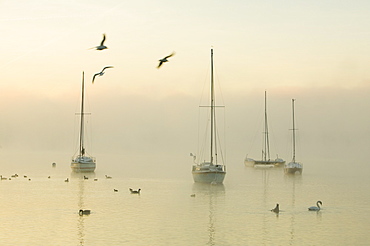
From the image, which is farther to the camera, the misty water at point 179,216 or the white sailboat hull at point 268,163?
the white sailboat hull at point 268,163

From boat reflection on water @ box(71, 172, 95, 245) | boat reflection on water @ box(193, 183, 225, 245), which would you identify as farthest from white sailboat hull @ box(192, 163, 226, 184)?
boat reflection on water @ box(71, 172, 95, 245)

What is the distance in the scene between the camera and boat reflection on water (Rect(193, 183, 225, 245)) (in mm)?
38438

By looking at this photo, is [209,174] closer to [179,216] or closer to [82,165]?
[179,216]

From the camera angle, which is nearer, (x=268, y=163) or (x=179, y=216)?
(x=179, y=216)

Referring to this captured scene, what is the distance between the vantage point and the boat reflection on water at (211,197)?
38.4 meters

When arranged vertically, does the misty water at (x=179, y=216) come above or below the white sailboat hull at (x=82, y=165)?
below

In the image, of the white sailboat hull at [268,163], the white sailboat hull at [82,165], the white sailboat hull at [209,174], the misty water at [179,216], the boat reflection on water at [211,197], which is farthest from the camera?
the white sailboat hull at [268,163]

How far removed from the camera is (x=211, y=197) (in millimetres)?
58000

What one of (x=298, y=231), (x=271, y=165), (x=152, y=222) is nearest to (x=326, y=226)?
(x=298, y=231)

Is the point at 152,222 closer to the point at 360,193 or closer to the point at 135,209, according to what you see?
the point at 135,209

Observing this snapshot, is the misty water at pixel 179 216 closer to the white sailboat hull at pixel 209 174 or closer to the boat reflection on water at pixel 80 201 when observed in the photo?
the boat reflection on water at pixel 80 201

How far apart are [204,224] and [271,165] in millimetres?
91265

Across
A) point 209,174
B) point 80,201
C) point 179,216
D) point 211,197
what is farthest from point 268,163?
point 179,216

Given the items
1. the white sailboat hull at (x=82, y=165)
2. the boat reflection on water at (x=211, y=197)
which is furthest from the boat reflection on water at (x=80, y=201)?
the boat reflection on water at (x=211, y=197)
